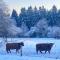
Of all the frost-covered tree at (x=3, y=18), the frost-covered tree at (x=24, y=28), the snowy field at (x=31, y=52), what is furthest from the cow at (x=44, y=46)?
the frost-covered tree at (x=3, y=18)

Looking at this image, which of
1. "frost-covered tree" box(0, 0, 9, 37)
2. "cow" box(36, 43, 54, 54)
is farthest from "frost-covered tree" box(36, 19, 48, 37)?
"frost-covered tree" box(0, 0, 9, 37)

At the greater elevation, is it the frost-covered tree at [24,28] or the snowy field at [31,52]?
the frost-covered tree at [24,28]

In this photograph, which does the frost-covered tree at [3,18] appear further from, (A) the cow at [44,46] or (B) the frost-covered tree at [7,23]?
(A) the cow at [44,46]


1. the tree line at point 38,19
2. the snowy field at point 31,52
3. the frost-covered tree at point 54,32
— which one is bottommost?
the snowy field at point 31,52

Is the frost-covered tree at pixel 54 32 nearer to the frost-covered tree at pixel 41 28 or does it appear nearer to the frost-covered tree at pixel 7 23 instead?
the frost-covered tree at pixel 41 28

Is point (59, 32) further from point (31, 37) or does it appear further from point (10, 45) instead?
point (10, 45)

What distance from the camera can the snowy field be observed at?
8.71ft

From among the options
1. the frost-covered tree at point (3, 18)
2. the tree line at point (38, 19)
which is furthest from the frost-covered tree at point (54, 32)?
the frost-covered tree at point (3, 18)

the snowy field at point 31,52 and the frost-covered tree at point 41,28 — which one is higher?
the frost-covered tree at point 41,28

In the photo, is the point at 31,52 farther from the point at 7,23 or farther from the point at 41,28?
the point at 7,23

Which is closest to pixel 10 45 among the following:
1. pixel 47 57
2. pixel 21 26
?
pixel 21 26

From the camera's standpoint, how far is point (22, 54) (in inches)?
108

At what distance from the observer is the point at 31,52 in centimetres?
271

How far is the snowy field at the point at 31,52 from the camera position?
2656 mm
